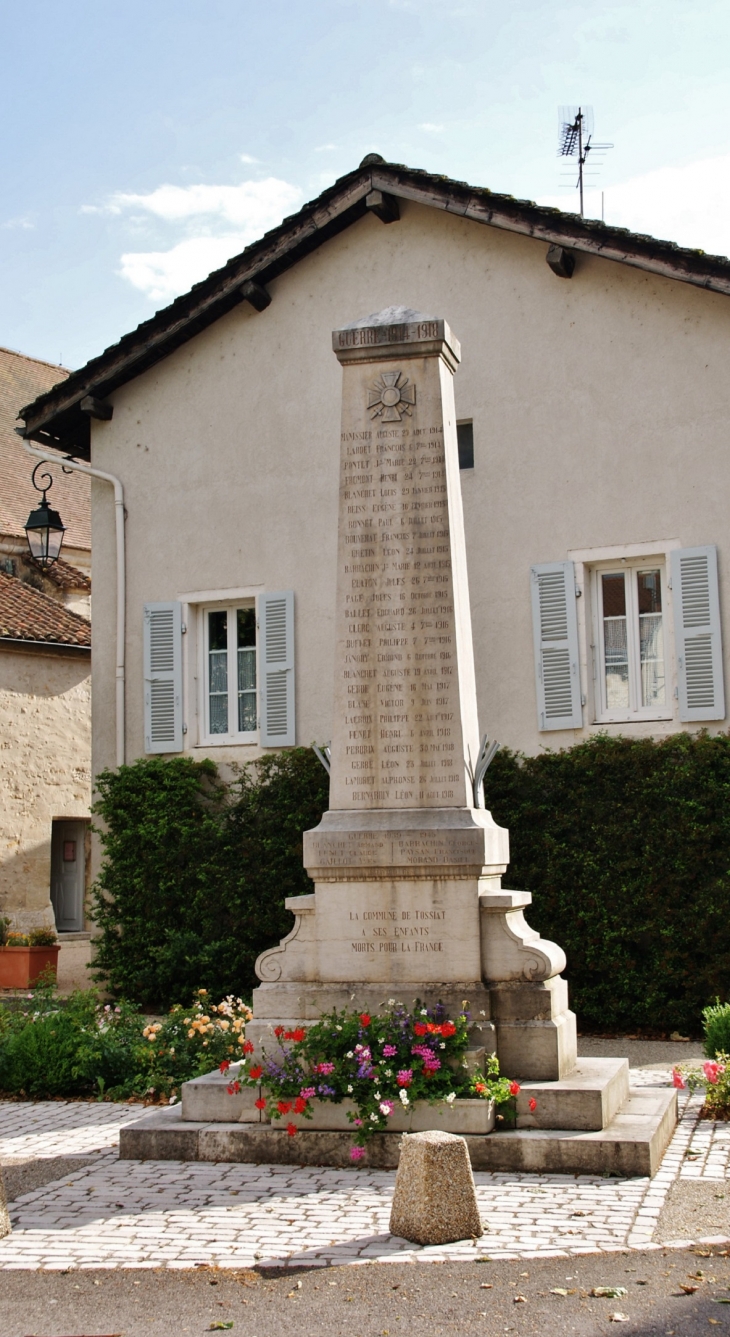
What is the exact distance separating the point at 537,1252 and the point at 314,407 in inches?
372

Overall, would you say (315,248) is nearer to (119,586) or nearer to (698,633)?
(119,586)

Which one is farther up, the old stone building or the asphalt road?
the old stone building

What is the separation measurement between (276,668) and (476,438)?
282 cm

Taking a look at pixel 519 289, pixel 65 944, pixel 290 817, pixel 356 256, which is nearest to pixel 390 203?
pixel 356 256

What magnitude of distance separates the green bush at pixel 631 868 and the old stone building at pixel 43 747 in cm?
726

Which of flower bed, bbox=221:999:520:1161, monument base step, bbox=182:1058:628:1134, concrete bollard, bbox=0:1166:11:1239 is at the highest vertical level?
flower bed, bbox=221:999:520:1161

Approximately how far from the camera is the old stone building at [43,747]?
59.9ft

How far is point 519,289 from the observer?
1245 cm

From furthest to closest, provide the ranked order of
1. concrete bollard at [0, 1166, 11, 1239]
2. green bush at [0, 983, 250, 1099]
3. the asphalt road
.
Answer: green bush at [0, 983, 250, 1099], concrete bollard at [0, 1166, 11, 1239], the asphalt road

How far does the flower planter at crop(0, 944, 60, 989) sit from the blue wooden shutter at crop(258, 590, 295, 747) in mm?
4631

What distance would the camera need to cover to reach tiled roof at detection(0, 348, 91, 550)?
2201cm

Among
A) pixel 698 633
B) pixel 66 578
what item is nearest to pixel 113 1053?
pixel 698 633

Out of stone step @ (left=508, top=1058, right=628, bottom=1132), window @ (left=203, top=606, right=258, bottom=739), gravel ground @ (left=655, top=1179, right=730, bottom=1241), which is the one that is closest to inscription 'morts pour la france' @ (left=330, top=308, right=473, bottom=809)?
stone step @ (left=508, top=1058, right=628, bottom=1132)

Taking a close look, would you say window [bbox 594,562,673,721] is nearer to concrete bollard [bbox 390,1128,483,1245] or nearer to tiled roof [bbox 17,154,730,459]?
tiled roof [bbox 17,154,730,459]
